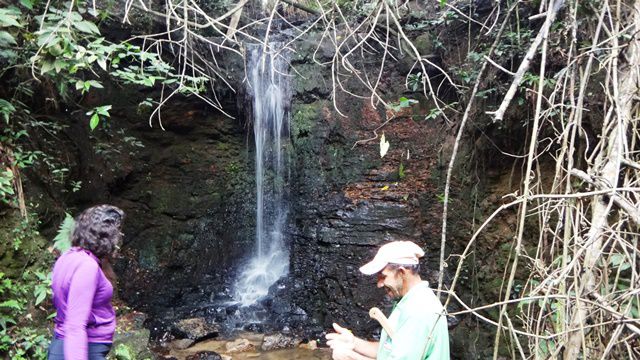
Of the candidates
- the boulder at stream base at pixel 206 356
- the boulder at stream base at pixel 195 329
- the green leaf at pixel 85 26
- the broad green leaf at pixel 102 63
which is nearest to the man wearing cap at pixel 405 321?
the broad green leaf at pixel 102 63

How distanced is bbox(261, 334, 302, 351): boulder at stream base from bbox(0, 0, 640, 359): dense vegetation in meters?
2.21

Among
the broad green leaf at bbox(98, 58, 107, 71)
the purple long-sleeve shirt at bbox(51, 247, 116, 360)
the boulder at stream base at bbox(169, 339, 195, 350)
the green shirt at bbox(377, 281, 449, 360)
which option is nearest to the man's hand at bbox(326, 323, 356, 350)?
the green shirt at bbox(377, 281, 449, 360)

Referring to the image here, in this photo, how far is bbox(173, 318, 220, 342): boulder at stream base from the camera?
5410 millimetres

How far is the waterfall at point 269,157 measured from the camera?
24.6ft

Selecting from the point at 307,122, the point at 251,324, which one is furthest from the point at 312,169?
the point at 251,324

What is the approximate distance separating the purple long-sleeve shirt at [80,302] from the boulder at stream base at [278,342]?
11.1 ft

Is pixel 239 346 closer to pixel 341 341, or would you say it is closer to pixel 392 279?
pixel 341 341

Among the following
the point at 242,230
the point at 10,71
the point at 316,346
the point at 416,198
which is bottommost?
the point at 316,346

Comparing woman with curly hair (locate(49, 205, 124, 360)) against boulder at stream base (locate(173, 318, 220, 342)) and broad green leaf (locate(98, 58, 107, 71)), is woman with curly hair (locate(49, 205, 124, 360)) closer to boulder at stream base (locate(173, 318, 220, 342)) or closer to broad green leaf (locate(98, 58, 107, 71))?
broad green leaf (locate(98, 58, 107, 71))

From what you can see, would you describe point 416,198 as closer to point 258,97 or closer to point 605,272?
point 258,97

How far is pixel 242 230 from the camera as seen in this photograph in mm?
7848

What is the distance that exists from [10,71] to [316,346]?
14.2 ft

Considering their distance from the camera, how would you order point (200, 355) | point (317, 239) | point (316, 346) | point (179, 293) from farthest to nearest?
point (179, 293)
point (317, 239)
point (316, 346)
point (200, 355)

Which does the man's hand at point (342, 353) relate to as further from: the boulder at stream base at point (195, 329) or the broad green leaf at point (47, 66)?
the boulder at stream base at point (195, 329)
